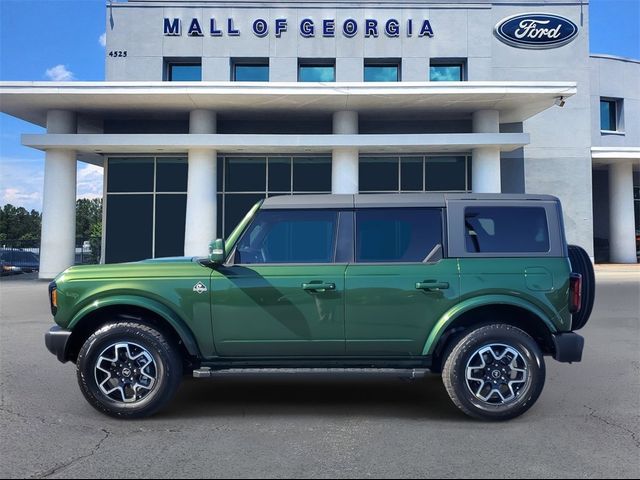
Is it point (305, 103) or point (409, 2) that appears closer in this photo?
point (305, 103)

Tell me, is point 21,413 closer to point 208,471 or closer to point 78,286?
point 78,286

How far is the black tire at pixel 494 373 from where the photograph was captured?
4.69 m

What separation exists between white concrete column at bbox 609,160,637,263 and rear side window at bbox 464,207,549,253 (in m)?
25.1

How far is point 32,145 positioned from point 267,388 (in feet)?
56.3

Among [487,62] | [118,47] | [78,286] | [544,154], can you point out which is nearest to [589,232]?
[544,154]

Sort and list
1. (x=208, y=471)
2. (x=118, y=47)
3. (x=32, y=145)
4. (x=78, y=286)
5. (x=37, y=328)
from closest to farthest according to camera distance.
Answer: (x=208, y=471) < (x=78, y=286) < (x=37, y=328) < (x=32, y=145) < (x=118, y=47)

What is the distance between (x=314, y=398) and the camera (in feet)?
18.2

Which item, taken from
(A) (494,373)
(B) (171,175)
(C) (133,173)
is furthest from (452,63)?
(A) (494,373)

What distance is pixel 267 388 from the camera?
5922mm

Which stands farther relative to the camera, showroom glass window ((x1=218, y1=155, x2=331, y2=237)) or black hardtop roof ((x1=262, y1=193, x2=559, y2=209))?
showroom glass window ((x1=218, y1=155, x2=331, y2=237))

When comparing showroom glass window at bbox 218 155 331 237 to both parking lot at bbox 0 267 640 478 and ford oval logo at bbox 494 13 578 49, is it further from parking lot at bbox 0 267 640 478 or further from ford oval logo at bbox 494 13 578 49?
parking lot at bbox 0 267 640 478

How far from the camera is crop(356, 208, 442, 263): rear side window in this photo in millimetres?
4914

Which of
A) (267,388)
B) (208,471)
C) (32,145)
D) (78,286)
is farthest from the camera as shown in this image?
(32,145)

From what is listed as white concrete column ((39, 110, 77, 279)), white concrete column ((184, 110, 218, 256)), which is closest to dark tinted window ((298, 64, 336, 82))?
white concrete column ((184, 110, 218, 256))
